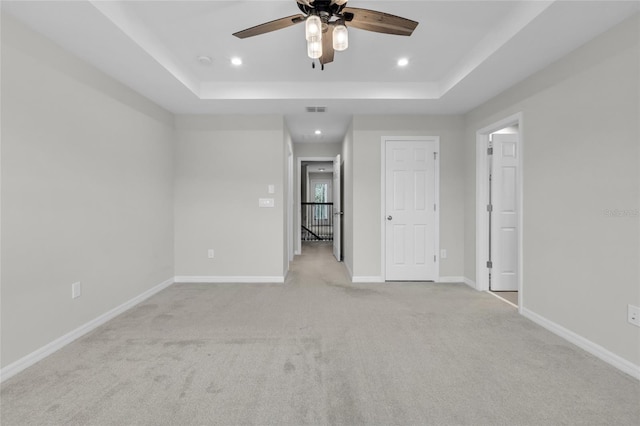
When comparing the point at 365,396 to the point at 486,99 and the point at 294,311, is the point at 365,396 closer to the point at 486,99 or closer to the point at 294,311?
the point at 294,311

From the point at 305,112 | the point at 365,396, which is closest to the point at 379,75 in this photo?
the point at 305,112

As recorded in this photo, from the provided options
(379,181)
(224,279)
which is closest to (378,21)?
(379,181)

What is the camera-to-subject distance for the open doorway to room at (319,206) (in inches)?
244

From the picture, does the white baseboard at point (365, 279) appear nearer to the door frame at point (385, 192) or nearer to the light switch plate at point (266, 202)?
the door frame at point (385, 192)

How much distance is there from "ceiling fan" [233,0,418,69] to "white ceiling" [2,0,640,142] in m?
0.36

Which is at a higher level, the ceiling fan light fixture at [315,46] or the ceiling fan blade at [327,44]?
the ceiling fan blade at [327,44]

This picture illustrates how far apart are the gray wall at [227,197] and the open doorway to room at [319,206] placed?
200 centimetres

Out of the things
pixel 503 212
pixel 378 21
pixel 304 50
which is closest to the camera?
pixel 378 21

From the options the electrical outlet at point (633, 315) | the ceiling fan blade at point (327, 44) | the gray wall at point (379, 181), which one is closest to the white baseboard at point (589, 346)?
the electrical outlet at point (633, 315)

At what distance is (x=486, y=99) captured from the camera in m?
3.57

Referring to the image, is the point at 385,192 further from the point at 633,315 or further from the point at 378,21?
the point at 633,315

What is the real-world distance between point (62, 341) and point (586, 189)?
436 centimetres

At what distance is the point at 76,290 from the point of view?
2494mm

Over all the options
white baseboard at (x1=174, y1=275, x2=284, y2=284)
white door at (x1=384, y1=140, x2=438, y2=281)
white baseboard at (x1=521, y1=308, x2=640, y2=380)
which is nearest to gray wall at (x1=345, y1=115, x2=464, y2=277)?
white door at (x1=384, y1=140, x2=438, y2=281)
